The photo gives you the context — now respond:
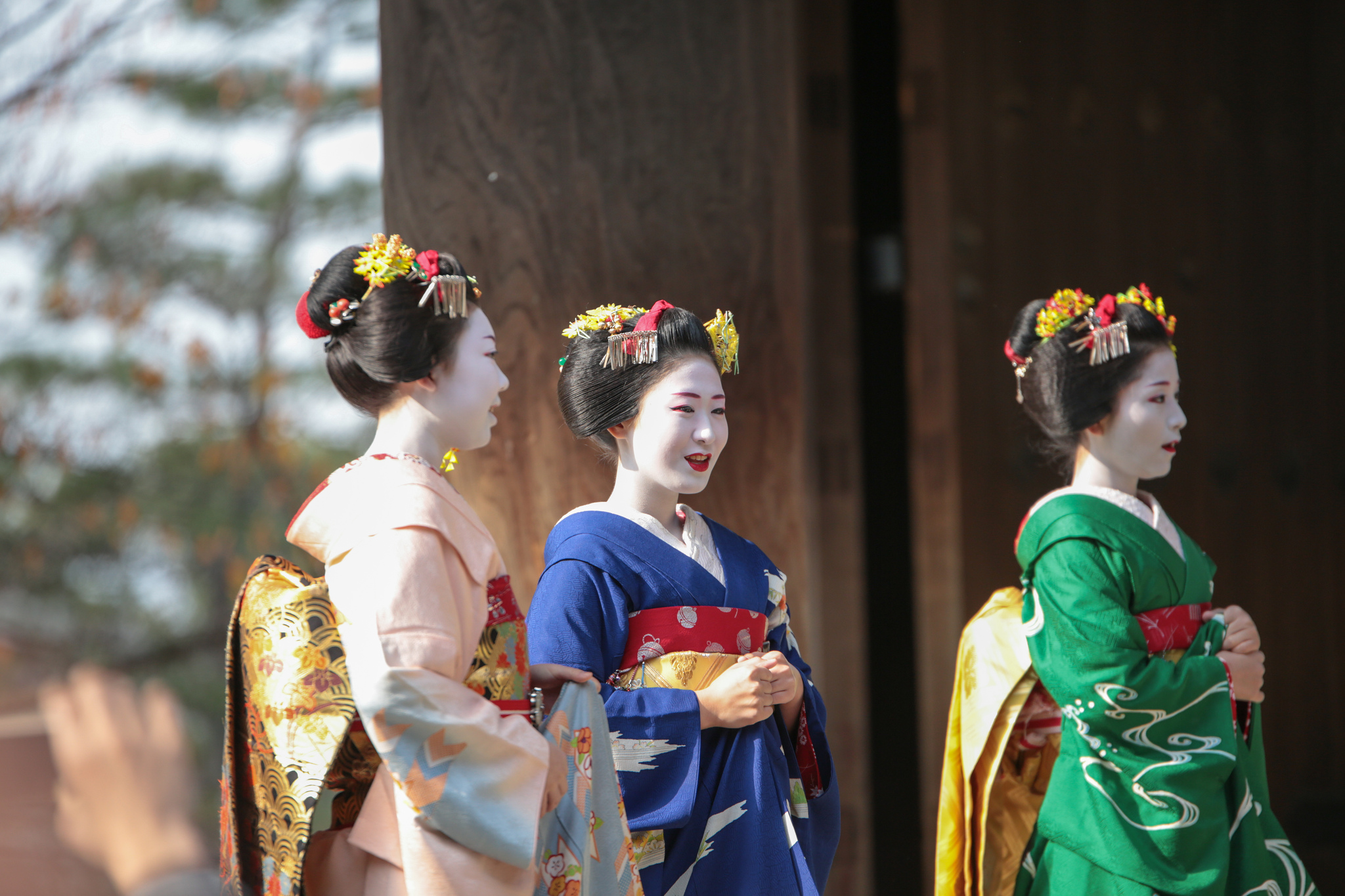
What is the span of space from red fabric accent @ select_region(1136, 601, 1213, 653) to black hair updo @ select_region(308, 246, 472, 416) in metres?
1.53

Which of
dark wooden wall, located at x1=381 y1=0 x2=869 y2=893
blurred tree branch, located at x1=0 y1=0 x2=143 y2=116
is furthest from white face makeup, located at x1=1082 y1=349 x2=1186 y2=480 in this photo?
blurred tree branch, located at x1=0 y1=0 x2=143 y2=116

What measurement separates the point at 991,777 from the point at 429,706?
1441 millimetres

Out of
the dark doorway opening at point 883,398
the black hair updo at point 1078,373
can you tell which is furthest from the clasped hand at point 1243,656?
the dark doorway opening at point 883,398

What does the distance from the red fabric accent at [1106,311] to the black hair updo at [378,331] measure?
1.47 metres

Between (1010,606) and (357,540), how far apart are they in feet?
5.21

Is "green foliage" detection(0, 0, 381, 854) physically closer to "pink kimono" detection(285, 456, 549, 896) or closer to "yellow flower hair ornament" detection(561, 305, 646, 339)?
"yellow flower hair ornament" detection(561, 305, 646, 339)

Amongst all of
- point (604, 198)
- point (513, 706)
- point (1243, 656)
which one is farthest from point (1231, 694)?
point (604, 198)

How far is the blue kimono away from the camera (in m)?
2.08

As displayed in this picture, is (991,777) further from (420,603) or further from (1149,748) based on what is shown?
(420,603)

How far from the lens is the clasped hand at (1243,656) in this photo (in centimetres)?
247

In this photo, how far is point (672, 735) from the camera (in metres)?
2.08

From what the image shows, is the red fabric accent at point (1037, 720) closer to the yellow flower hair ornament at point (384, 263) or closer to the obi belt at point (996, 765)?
the obi belt at point (996, 765)

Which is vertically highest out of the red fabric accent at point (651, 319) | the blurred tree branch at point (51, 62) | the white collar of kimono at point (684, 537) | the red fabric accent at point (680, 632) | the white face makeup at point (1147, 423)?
the blurred tree branch at point (51, 62)

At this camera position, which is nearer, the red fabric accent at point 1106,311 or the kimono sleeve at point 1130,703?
the kimono sleeve at point 1130,703
